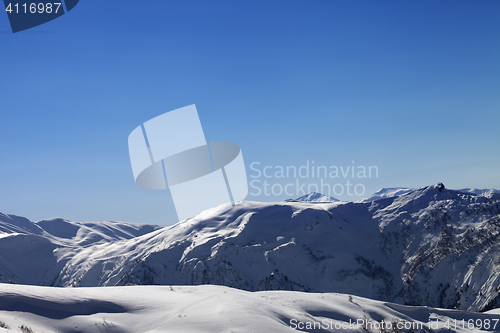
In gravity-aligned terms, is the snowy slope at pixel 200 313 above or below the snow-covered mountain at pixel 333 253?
above

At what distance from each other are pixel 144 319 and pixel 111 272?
333 feet

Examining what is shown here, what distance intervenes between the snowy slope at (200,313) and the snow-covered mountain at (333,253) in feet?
151

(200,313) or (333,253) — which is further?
(333,253)

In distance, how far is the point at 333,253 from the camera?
97688 mm

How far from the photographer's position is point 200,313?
64.0ft

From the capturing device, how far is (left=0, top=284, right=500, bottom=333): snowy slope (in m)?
17.7

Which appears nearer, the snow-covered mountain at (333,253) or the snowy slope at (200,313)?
the snowy slope at (200,313)

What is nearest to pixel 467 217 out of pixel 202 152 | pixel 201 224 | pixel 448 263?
pixel 448 263

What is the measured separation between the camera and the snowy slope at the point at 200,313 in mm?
17719

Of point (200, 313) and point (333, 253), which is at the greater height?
point (200, 313)

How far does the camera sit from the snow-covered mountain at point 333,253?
7942cm

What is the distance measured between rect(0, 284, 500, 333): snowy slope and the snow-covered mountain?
4605 centimetres

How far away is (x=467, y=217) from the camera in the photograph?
95875 mm

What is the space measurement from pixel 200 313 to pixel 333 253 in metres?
83.4
